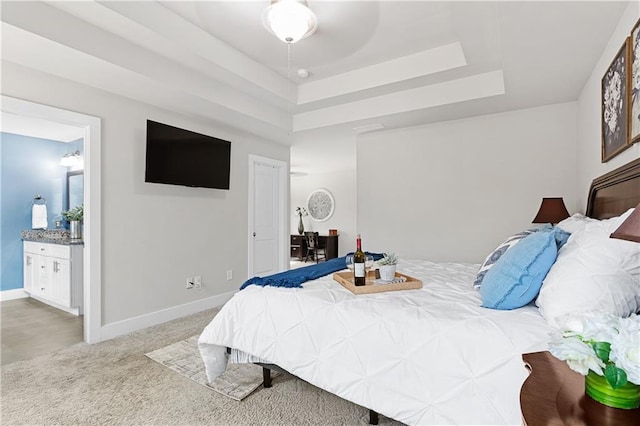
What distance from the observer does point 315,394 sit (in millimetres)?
2092

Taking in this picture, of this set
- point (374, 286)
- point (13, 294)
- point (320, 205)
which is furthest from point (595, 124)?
point (13, 294)

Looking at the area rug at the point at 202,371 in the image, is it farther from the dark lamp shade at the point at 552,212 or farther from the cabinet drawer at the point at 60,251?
the dark lamp shade at the point at 552,212

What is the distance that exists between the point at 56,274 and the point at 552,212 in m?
5.64

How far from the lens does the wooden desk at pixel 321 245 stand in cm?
816

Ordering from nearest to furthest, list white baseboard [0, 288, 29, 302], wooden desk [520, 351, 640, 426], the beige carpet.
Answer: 1. wooden desk [520, 351, 640, 426]
2. the beige carpet
3. white baseboard [0, 288, 29, 302]

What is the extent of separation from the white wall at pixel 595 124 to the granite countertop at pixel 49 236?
5.33 meters

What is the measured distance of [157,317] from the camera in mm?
3469

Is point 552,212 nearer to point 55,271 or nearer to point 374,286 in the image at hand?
point 374,286

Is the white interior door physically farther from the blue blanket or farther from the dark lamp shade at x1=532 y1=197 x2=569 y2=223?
the dark lamp shade at x1=532 y1=197 x2=569 y2=223

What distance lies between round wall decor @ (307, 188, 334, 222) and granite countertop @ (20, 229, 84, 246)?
220 inches

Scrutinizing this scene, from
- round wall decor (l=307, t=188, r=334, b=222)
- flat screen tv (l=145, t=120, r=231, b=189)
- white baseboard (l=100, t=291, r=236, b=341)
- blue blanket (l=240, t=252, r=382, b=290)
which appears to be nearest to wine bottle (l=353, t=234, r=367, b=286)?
blue blanket (l=240, t=252, r=382, b=290)

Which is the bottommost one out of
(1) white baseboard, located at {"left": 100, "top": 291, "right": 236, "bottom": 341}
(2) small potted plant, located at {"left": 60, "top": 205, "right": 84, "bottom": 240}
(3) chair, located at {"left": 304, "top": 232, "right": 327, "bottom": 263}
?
(1) white baseboard, located at {"left": 100, "top": 291, "right": 236, "bottom": 341}

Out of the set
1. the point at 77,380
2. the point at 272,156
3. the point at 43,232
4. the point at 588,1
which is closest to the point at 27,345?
the point at 77,380

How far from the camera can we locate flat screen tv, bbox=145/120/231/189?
3.32 m
